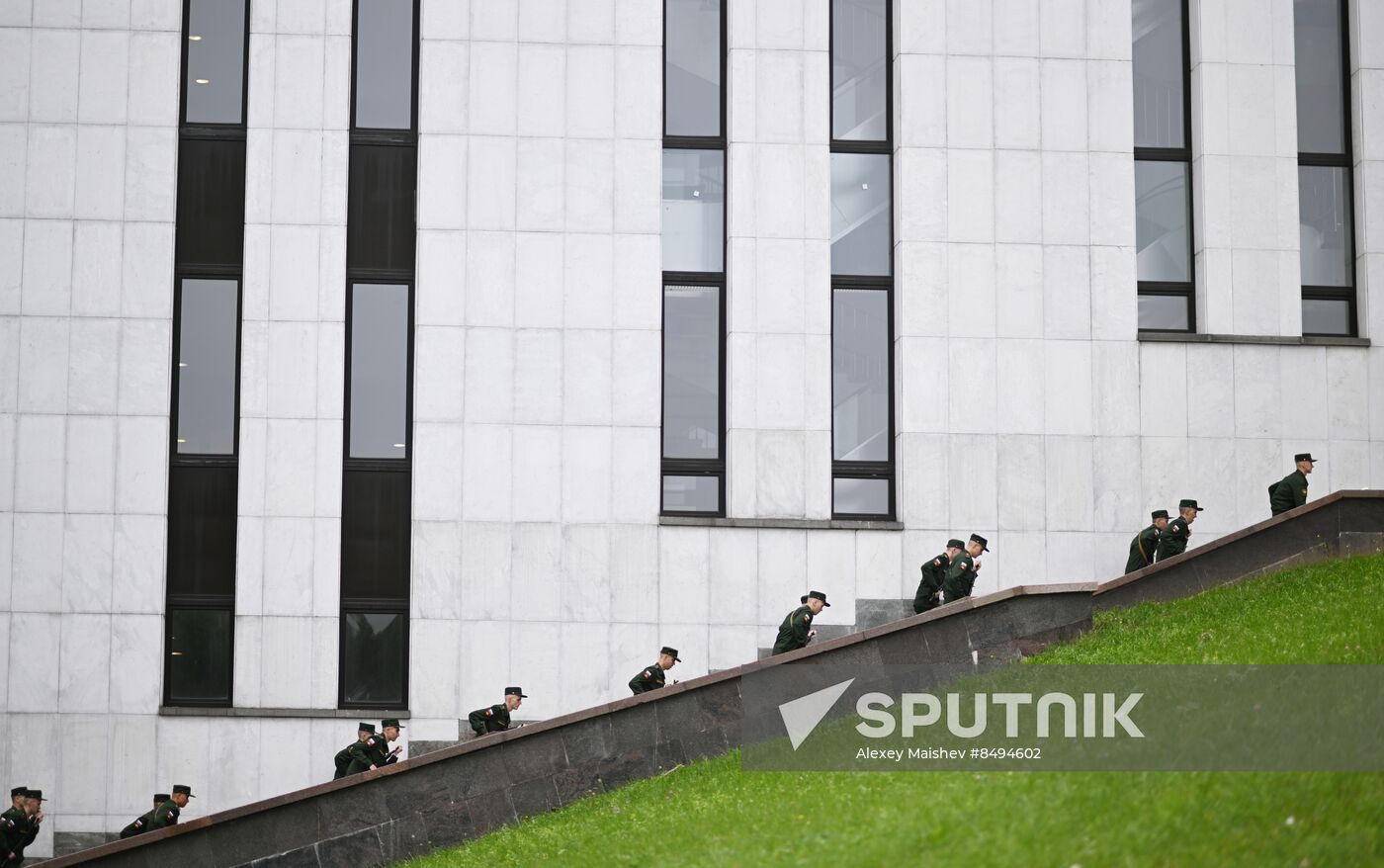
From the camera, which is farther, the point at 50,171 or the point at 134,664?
the point at 50,171

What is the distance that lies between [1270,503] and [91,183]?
57.1 feet

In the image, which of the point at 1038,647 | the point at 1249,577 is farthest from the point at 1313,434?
the point at 1038,647

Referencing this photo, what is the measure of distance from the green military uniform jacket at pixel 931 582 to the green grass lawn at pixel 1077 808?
3.23 m

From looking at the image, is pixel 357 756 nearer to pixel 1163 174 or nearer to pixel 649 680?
pixel 649 680

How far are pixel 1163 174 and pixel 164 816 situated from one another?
16960 millimetres

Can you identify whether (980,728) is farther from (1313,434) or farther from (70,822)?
(70,822)

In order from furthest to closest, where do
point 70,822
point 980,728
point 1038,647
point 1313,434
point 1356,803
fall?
point 1313,434
point 70,822
point 1038,647
point 980,728
point 1356,803

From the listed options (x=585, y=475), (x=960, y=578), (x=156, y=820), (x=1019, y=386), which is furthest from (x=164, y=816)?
(x=1019, y=386)

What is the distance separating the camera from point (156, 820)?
19.4 meters

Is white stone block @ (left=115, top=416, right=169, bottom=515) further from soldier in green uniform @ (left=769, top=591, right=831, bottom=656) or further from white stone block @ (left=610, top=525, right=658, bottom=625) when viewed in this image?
soldier in green uniform @ (left=769, top=591, right=831, bottom=656)

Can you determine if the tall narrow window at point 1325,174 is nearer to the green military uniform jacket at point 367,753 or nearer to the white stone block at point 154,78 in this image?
the green military uniform jacket at point 367,753

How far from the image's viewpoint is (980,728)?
1423cm

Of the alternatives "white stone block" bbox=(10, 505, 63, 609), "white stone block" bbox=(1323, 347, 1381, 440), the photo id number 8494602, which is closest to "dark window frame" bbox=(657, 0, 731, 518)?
"white stone block" bbox=(1323, 347, 1381, 440)

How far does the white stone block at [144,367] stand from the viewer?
875 inches
